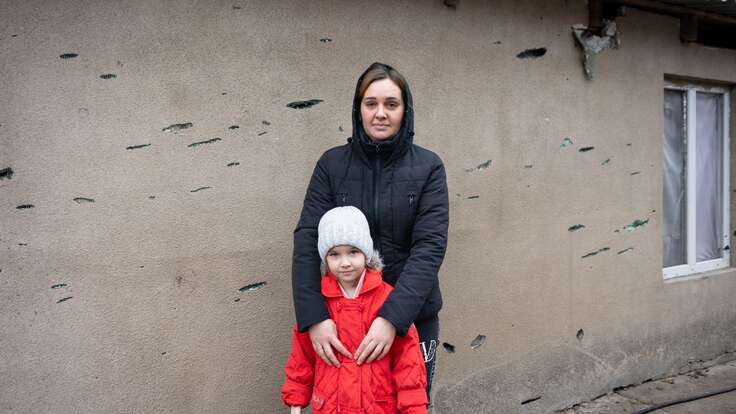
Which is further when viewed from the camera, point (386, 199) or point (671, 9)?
point (671, 9)

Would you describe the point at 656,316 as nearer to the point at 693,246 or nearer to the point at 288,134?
the point at 693,246

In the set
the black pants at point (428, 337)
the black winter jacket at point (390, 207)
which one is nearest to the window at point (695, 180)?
the black pants at point (428, 337)

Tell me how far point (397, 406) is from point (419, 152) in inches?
34.7

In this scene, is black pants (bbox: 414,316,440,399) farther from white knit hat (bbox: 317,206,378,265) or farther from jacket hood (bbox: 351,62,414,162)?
jacket hood (bbox: 351,62,414,162)

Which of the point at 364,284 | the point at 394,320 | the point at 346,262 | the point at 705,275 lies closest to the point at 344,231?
the point at 346,262

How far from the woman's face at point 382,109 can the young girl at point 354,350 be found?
298mm

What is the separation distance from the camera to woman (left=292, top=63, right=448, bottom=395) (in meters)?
1.91

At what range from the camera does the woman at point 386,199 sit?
6.26ft

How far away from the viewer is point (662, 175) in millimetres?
3975

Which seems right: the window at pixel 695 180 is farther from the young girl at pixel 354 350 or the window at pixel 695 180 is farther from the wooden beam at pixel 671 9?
the young girl at pixel 354 350

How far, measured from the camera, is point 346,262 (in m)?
1.82

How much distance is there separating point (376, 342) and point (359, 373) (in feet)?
0.39

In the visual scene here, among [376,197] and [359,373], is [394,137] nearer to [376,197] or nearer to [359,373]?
[376,197]

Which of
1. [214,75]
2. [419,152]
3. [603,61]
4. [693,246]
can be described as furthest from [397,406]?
[693,246]
